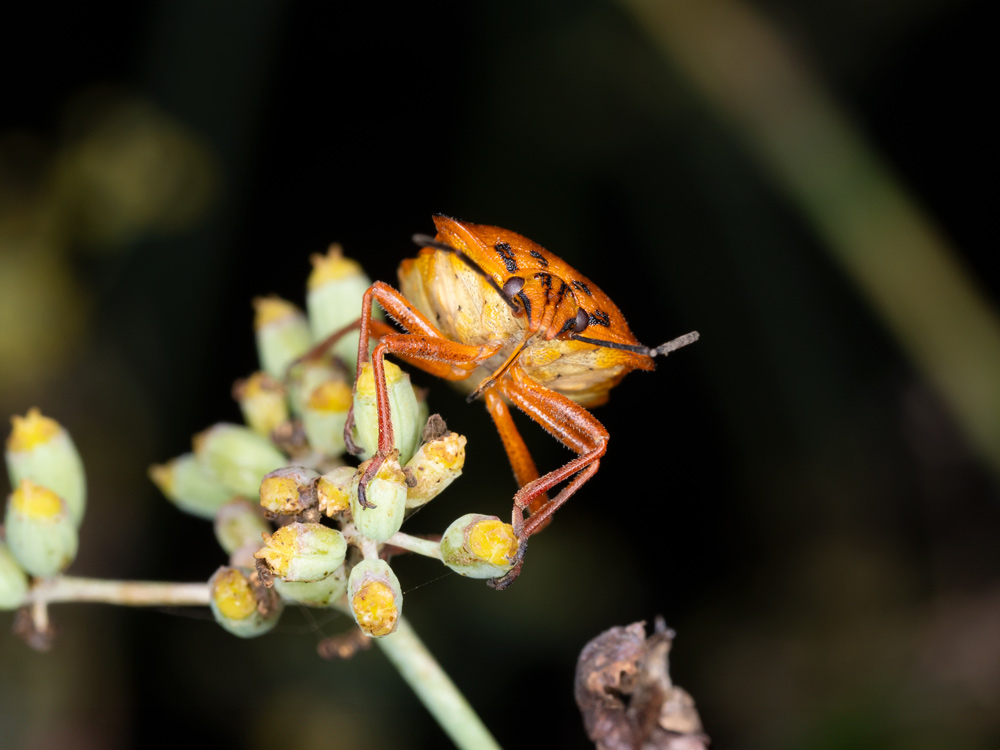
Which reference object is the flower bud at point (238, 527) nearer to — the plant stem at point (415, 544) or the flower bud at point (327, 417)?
the flower bud at point (327, 417)

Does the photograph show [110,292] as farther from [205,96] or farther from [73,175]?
[205,96]

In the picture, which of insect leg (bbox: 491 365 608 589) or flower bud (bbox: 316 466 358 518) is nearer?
flower bud (bbox: 316 466 358 518)

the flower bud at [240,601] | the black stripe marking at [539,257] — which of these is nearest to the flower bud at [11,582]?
the flower bud at [240,601]

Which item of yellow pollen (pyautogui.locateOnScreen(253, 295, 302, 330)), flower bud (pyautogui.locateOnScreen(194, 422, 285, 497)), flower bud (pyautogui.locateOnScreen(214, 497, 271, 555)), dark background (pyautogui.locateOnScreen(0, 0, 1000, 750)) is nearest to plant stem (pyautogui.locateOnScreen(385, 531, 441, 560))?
flower bud (pyautogui.locateOnScreen(214, 497, 271, 555))

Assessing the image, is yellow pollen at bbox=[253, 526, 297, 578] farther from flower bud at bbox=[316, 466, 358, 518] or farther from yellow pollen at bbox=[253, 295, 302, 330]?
yellow pollen at bbox=[253, 295, 302, 330]

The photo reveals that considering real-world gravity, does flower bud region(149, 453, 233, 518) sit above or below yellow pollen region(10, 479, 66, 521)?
below

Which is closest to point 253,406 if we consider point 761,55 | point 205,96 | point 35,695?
point 35,695

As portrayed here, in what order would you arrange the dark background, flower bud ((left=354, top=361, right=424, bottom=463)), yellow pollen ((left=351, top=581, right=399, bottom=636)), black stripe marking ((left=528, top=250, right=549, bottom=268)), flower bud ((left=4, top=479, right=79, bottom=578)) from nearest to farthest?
yellow pollen ((left=351, top=581, right=399, bottom=636))
flower bud ((left=354, top=361, right=424, bottom=463))
flower bud ((left=4, top=479, right=79, bottom=578))
black stripe marking ((left=528, top=250, right=549, bottom=268))
the dark background

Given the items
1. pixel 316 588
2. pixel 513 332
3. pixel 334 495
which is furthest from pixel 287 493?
pixel 513 332
